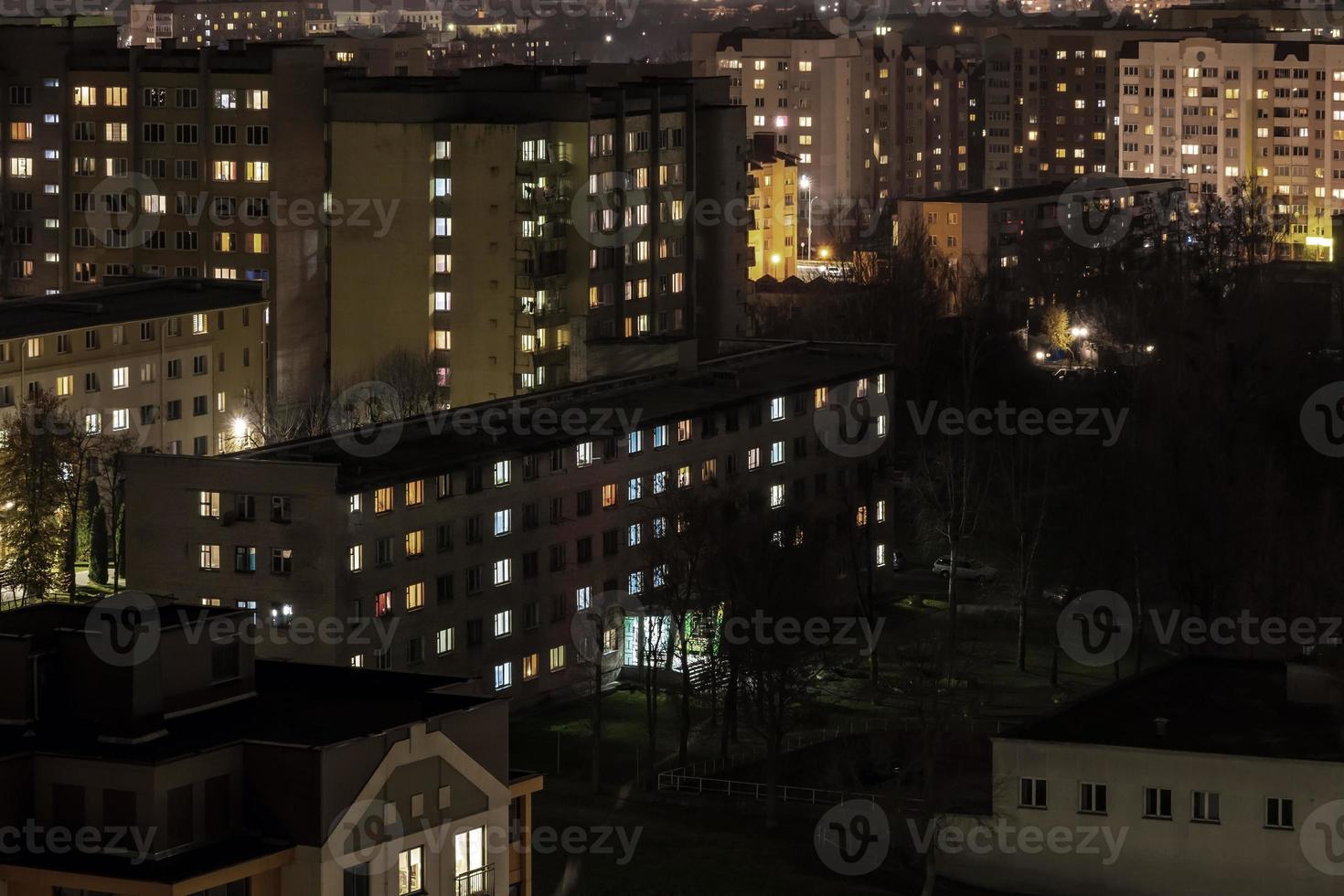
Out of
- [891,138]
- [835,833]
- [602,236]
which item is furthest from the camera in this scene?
[891,138]

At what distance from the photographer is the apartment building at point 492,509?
115ft

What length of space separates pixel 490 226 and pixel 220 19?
109 meters

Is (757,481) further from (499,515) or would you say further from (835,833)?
(835,833)

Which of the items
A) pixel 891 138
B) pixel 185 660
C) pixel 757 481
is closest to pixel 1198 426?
pixel 757 481

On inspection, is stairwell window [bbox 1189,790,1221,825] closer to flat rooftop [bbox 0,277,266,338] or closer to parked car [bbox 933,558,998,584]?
parked car [bbox 933,558,998,584]

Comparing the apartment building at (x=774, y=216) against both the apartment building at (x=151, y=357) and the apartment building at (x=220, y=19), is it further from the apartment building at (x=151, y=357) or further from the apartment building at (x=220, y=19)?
the apartment building at (x=220, y=19)

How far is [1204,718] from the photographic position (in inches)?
1259

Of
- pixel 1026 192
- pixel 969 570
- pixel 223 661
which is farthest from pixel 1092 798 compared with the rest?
pixel 1026 192

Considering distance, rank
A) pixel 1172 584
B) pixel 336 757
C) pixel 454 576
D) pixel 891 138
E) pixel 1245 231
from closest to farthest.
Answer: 1. pixel 336 757
2. pixel 454 576
3. pixel 1172 584
4. pixel 1245 231
5. pixel 891 138

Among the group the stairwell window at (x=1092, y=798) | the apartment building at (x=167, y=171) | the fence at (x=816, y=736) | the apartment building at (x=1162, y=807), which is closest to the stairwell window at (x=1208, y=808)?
the apartment building at (x=1162, y=807)

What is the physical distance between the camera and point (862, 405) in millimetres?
46250

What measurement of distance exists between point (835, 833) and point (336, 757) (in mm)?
12770

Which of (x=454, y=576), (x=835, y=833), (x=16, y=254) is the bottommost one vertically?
(x=835, y=833)

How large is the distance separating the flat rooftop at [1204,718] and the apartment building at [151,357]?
2177 centimetres
